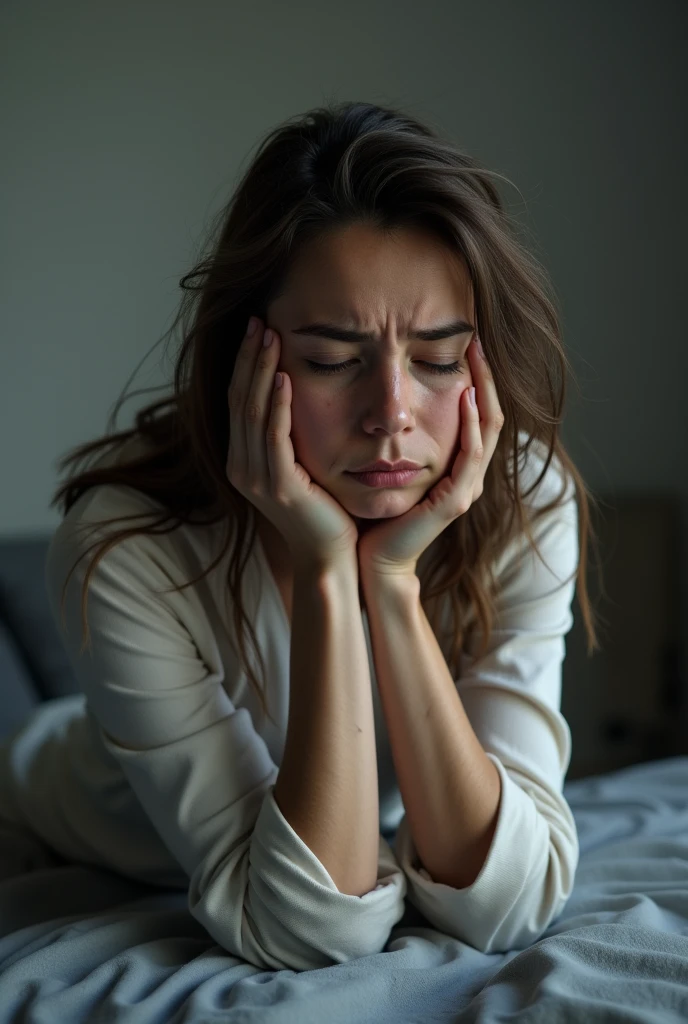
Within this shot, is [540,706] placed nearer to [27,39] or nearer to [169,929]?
[169,929]

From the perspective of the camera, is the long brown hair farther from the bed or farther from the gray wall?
the gray wall

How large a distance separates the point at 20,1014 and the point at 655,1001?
0.59 m

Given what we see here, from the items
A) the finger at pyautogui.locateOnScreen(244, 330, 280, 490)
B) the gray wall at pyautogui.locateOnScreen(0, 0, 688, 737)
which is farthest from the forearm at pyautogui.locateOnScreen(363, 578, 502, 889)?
the gray wall at pyautogui.locateOnScreen(0, 0, 688, 737)

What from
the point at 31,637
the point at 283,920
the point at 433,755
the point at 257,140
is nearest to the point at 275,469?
the point at 433,755

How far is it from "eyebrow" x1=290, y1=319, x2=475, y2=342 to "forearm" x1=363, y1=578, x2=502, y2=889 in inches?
12.1

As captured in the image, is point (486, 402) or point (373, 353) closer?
point (373, 353)

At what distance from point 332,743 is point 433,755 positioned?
11 cm

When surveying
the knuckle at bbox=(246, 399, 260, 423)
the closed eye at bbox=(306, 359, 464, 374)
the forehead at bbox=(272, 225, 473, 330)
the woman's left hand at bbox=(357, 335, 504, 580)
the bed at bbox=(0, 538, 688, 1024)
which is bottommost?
the bed at bbox=(0, 538, 688, 1024)

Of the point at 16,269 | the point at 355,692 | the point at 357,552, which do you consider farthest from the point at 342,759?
the point at 16,269

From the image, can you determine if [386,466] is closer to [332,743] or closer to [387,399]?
[387,399]

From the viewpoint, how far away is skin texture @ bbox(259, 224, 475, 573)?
117cm

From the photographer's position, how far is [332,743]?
1191mm

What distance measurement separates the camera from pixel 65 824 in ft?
4.99

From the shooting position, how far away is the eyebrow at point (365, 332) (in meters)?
1.18
